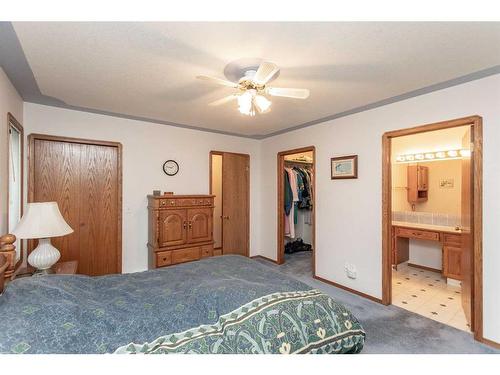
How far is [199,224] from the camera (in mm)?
3312

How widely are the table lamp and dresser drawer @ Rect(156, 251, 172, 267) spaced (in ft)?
3.69

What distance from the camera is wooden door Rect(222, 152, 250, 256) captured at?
4.14m

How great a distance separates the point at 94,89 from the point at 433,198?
4966mm

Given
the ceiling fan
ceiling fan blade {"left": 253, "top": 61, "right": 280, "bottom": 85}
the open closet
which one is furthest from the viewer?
the open closet

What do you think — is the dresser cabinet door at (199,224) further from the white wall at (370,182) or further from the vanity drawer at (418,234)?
the vanity drawer at (418,234)

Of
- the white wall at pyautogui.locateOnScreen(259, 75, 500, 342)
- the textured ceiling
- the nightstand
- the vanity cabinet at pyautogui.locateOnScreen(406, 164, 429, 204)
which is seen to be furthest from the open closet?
the nightstand

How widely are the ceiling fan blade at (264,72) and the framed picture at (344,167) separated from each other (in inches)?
69.8

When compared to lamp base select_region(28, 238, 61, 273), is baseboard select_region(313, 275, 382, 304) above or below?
below

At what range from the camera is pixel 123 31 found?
1439mm

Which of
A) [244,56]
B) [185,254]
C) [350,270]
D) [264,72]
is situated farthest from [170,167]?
[350,270]

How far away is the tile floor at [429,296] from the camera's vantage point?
7.88 feet

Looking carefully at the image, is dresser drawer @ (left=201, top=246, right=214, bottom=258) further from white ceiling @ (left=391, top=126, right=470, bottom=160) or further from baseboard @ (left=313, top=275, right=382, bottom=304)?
white ceiling @ (left=391, top=126, right=470, bottom=160)

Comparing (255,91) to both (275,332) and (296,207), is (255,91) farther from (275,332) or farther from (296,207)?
(296,207)

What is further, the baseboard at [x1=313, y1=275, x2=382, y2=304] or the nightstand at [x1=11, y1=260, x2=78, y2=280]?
the baseboard at [x1=313, y1=275, x2=382, y2=304]
